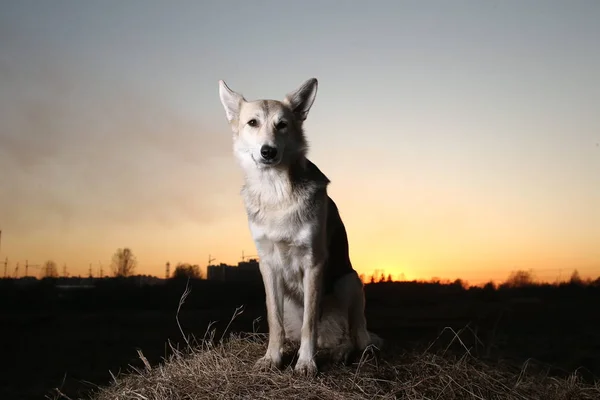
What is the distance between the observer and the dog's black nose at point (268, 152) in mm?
5426

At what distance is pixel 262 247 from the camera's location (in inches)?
228

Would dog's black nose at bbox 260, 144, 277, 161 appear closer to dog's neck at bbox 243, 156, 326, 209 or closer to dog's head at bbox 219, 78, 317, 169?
dog's head at bbox 219, 78, 317, 169

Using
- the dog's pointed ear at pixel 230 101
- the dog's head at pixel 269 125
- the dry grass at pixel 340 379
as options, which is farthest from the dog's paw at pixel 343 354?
the dog's pointed ear at pixel 230 101

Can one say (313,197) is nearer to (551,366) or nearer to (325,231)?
(325,231)

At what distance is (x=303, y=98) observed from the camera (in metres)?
5.94

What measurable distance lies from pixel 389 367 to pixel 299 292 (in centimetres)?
101

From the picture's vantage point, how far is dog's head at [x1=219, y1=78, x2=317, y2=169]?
5.49m

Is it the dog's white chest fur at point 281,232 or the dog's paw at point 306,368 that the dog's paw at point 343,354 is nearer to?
the dog's paw at point 306,368

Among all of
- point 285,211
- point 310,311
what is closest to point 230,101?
point 285,211

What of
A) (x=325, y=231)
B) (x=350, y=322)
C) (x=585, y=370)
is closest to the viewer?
(x=325, y=231)

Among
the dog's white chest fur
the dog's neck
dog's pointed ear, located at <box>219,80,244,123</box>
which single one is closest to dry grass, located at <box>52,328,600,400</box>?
the dog's white chest fur

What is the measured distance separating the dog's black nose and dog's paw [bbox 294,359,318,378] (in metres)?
1.64

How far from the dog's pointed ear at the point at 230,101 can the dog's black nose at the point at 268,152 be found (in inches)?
24.2

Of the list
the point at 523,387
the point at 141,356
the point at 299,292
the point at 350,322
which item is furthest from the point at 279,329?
the point at 523,387
